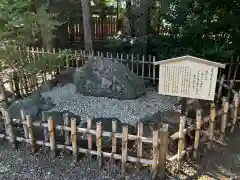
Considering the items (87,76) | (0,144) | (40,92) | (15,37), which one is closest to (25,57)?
(15,37)

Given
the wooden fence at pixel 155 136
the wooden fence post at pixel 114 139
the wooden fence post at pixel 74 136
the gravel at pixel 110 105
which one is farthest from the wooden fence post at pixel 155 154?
the gravel at pixel 110 105

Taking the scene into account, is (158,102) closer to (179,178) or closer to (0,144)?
(179,178)

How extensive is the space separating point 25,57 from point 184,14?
4.96m

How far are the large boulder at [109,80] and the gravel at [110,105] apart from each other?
15 centimetres

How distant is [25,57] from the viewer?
28.1 feet

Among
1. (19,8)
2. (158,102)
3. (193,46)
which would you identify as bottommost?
(158,102)

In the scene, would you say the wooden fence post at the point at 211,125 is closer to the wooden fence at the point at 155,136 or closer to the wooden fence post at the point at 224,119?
the wooden fence at the point at 155,136

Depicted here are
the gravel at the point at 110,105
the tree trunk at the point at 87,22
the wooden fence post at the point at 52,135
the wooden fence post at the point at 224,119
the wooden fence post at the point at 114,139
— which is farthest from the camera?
the tree trunk at the point at 87,22

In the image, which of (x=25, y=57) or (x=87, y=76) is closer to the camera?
(x=87, y=76)

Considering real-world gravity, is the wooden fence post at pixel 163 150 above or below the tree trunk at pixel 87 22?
below

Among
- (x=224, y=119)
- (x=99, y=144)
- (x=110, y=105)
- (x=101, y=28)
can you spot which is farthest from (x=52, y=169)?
(x=101, y=28)

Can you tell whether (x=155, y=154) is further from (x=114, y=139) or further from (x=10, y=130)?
(x=10, y=130)

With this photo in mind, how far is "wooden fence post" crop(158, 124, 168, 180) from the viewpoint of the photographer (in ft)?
13.2

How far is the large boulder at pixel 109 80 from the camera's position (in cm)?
659
